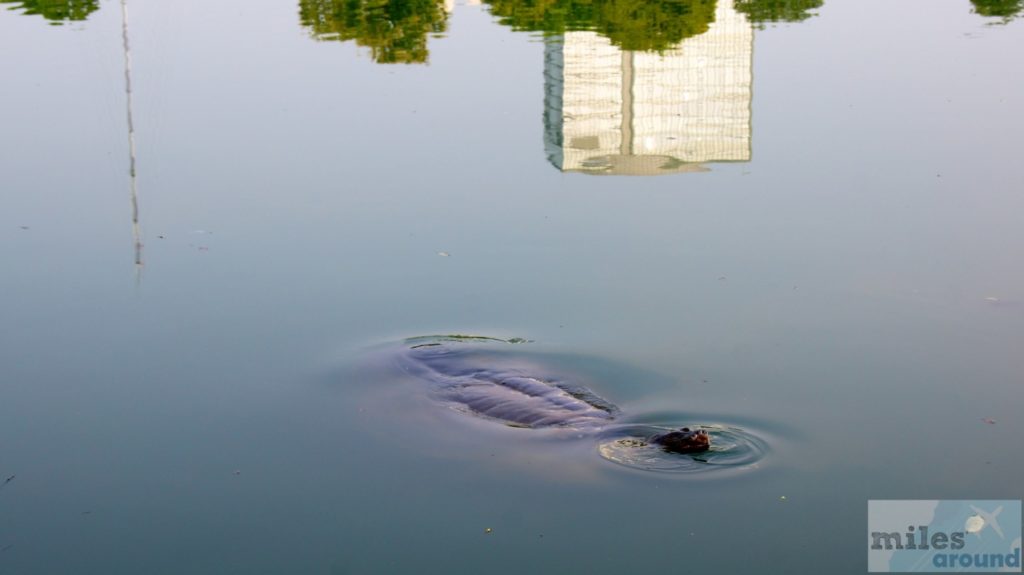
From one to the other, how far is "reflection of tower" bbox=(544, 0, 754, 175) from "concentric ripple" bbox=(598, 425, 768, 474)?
6.26m

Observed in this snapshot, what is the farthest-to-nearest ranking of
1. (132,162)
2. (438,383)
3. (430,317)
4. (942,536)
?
1. (132,162)
2. (430,317)
3. (438,383)
4. (942,536)

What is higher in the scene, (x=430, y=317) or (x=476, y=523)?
(x=430, y=317)

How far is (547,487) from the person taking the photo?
8.02 meters

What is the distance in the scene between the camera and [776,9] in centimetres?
2164

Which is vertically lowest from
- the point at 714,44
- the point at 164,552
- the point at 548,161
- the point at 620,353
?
the point at 164,552

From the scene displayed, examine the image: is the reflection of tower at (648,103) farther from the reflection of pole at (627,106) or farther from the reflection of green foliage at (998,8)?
the reflection of green foliage at (998,8)

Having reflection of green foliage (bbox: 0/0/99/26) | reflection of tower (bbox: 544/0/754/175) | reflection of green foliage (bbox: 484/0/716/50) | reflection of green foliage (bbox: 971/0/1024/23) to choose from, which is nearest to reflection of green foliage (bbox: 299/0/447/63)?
reflection of green foliage (bbox: 484/0/716/50)

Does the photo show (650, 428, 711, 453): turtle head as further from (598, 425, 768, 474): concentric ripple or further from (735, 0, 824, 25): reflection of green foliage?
(735, 0, 824, 25): reflection of green foliage

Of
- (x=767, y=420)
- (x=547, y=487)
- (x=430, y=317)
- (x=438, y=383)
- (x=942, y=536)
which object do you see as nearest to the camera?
(x=942, y=536)

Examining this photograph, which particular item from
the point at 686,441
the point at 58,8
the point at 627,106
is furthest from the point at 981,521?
the point at 58,8

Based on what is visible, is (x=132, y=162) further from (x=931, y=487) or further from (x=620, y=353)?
(x=931, y=487)

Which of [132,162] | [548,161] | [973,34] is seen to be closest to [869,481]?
[548,161]

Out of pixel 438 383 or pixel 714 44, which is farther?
pixel 714 44

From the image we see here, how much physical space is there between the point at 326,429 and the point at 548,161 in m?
6.16
